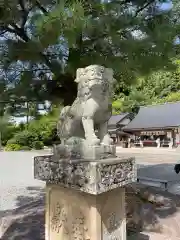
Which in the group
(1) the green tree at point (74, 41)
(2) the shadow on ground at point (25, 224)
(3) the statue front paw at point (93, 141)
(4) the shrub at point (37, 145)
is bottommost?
(2) the shadow on ground at point (25, 224)


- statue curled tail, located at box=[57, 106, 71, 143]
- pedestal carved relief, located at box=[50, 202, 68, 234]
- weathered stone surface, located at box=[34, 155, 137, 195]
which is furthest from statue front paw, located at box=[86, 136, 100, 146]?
pedestal carved relief, located at box=[50, 202, 68, 234]

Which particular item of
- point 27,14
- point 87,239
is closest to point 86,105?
point 87,239

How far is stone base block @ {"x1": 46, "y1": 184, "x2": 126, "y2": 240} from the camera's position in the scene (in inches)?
71.7

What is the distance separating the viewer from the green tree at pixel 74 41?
2264 millimetres

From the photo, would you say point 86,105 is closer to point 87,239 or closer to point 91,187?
point 91,187

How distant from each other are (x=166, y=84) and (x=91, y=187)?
26951 mm

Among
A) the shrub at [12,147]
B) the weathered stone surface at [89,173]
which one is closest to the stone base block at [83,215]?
the weathered stone surface at [89,173]

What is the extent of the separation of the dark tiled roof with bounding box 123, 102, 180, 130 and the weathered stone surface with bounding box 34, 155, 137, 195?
793 inches

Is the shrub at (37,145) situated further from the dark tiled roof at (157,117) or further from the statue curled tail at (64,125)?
the statue curled tail at (64,125)

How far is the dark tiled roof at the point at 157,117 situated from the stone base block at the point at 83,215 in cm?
2005

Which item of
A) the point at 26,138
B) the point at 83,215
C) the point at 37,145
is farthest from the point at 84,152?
the point at 26,138

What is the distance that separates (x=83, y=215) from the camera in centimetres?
188

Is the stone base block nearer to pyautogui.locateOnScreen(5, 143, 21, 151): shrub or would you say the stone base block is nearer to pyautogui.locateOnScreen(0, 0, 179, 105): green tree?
pyautogui.locateOnScreen(0, 0, 179, 105): green tree

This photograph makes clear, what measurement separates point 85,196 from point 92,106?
661 millimetres
